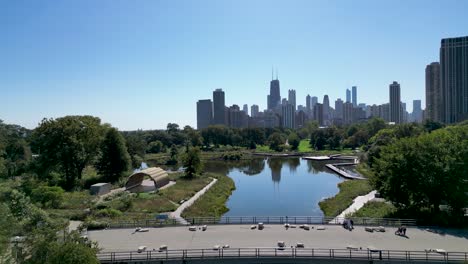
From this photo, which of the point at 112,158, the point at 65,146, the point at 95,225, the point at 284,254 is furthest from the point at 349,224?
the point at 65,146

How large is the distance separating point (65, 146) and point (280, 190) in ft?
88.6

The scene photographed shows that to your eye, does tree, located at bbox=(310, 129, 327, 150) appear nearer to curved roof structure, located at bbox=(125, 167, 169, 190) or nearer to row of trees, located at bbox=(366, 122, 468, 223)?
curved roof structure, located at bbox=(125, 167, 169, 190)

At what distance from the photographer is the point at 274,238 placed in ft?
68.1

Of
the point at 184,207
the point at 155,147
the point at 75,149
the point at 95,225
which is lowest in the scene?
the point at 184,207

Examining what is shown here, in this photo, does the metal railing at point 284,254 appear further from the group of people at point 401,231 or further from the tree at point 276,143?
the tree at point 276,143

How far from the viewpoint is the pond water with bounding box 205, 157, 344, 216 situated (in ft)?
117

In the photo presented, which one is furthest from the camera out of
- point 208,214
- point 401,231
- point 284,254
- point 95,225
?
point 208,214

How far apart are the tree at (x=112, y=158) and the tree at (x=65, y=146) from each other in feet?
4.62

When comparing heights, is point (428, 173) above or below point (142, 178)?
above

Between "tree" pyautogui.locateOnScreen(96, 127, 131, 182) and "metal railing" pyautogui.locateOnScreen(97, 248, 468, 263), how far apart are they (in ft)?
103

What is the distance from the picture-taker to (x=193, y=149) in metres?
53.4

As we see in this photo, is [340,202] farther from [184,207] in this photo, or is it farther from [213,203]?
[184,207]

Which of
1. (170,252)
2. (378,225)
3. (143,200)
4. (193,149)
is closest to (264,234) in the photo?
(170,252)

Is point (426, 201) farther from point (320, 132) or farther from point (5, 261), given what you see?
point (320, 132)
